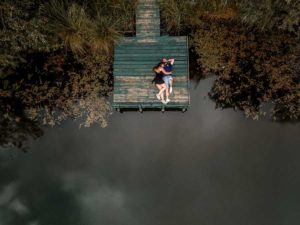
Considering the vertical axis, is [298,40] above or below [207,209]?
above

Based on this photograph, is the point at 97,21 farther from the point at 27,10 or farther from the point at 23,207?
the point at 23,207

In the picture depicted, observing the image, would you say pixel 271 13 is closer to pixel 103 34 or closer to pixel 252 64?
pixel 252 64

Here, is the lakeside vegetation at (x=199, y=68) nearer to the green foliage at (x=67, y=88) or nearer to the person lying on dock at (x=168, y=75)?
the green foliage at (x=67, y=88)

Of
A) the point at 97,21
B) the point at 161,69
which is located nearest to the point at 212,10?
the point at 161,69

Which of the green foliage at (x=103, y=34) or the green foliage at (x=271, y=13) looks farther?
the green foliage at (x=103, y=34)

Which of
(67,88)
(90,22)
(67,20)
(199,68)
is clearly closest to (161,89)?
(199,68)

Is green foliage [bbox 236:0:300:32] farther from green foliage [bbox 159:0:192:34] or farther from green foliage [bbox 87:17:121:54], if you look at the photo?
green foliage [bbox 87:17:121:54]

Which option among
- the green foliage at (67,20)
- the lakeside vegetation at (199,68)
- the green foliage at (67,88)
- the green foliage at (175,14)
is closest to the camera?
the green foliage at (67,20)

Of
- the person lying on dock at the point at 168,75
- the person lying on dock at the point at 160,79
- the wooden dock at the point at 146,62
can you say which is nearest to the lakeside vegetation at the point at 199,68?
the wooden dock at the point at 146,62

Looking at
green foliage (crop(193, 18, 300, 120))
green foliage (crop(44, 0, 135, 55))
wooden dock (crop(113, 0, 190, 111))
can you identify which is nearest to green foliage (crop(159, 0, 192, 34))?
wooden dock (crop(113, 0, 190, 111))
